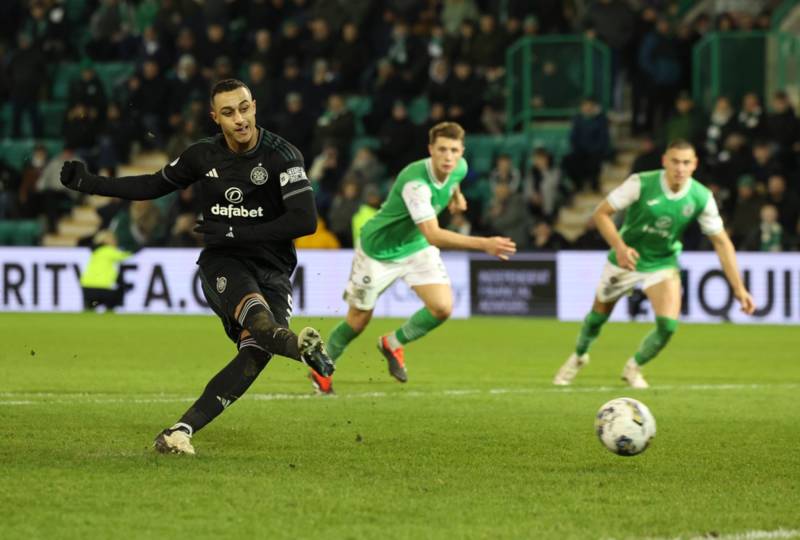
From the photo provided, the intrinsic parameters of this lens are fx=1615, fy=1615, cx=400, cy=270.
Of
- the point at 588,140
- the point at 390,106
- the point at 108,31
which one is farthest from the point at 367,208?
the point at 108,31

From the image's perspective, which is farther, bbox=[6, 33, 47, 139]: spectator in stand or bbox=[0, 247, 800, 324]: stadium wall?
bbox=[6, 33, 47, 139]: spectator in stand

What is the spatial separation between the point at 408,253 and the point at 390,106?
43.1 feet

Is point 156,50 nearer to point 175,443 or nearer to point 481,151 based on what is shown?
point 481,151

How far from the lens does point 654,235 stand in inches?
505

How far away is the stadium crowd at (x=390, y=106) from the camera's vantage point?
22.4 m

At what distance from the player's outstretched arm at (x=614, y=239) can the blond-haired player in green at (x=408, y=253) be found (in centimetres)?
112

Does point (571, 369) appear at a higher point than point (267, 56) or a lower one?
lower

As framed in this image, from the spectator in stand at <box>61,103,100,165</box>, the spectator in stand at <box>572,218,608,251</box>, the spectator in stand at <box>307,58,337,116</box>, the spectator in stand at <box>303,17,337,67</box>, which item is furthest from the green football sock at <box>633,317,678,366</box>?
the spectator in stand at <box>61,103,100,165</box>

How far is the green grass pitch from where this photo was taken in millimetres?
6246

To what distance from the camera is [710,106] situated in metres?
23.7

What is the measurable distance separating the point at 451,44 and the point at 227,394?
17.7 meters

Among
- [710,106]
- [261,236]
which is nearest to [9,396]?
[261,236]

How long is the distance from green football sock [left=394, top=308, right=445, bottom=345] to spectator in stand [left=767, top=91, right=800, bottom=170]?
1100 centimetres

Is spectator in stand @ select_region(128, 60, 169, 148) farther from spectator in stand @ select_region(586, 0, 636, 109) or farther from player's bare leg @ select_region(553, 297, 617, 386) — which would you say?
player's bare leg @ select_region(553, 297, 617, 386)
